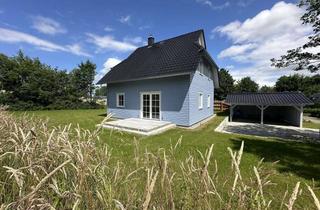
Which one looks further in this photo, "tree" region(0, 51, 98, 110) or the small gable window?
"tree" region(0, 51, 98, 110)

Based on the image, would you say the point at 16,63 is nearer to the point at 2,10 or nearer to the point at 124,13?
the point at 2,10

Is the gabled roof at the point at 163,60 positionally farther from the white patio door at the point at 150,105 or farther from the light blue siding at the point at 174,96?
the white patio door at the point at 150,105

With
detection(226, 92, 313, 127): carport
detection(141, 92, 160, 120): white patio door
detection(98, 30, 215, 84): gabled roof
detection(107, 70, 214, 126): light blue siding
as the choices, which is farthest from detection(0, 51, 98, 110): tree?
detection(226, 92, 313, 127): carport

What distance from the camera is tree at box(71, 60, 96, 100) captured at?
1152 inches

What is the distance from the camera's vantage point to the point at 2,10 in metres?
9.66

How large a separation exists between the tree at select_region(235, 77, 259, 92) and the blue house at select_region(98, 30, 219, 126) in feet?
83.0

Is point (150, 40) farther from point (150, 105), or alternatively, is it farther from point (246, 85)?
point (246, 85)

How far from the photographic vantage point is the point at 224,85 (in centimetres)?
3516

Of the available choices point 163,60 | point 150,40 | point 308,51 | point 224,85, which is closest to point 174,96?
point 163,60

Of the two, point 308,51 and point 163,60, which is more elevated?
point 163,60

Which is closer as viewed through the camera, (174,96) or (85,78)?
(174,96)

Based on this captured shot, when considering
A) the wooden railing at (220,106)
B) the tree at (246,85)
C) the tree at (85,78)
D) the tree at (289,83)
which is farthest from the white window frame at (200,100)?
the tree at (289,83)

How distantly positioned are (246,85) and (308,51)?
104 ft

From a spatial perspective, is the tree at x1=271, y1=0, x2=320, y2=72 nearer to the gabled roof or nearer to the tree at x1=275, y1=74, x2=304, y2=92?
the gabled roof
